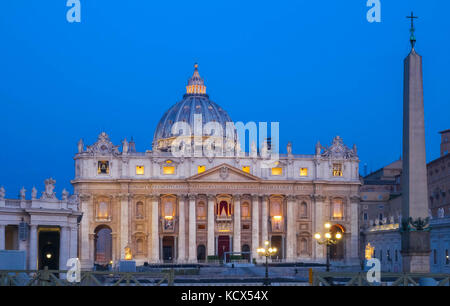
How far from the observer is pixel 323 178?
112062mm

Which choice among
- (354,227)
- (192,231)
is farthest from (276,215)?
(192,231)

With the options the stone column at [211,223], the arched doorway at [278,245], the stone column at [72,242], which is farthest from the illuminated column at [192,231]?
the stone column at [72,242]

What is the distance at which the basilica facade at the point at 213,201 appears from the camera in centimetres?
10781

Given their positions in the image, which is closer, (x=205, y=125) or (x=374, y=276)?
(x=374, y=276)

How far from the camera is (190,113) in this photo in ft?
→ 439

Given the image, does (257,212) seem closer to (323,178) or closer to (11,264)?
(323,178)

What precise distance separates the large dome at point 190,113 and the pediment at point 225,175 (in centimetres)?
2112

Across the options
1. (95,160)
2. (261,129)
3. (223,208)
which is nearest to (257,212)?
(223,208)

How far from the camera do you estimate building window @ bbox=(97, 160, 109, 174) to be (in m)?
109

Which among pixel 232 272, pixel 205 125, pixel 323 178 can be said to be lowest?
pixel 232 272

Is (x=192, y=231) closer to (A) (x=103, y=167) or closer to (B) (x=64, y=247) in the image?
(A) (x=103, y=167)

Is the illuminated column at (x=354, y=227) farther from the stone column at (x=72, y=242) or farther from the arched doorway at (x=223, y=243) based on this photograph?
the stone column at (x=72, y=242)

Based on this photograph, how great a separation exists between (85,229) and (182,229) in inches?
473
